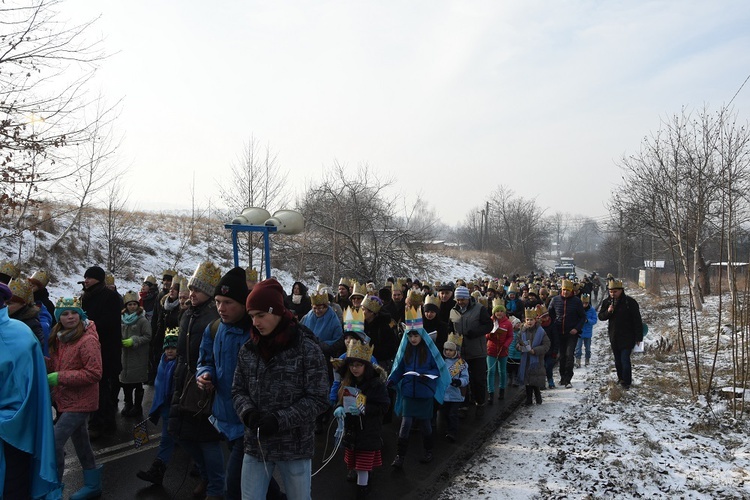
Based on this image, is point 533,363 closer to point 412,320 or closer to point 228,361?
point 412,320

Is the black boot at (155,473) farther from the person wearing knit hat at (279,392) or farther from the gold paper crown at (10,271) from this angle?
the gold paper crown at (10,271)

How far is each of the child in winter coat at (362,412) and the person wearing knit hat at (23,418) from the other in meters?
2.58

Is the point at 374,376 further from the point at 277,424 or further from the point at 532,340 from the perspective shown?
the point at 532,340

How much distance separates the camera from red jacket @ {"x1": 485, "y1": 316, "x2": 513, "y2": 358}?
A: 8828 mm

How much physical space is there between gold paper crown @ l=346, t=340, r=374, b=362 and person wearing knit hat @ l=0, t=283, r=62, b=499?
275 cm

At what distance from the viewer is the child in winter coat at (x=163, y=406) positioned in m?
4.94

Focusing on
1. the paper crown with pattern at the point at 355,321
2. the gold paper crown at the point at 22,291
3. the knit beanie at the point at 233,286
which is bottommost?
the paper crown with pattern at the point at 355,321

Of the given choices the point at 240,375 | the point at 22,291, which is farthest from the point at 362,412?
the point at 22,291

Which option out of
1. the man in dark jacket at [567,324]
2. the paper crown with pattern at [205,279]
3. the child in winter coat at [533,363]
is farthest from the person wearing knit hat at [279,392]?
the man in dark jacket at [567,324]

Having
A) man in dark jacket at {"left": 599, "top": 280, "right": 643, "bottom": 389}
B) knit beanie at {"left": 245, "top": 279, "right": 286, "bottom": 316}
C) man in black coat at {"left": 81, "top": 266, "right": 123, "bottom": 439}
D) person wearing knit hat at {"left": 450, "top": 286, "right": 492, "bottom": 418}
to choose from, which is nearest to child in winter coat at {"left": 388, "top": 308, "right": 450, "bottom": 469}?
person wearing knit hat at {"left": 450, "top": 286, "right": 492, "bottom": 418}

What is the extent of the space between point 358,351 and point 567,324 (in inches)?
254

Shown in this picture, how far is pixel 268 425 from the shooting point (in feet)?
9.85

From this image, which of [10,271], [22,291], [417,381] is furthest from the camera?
[10,271]

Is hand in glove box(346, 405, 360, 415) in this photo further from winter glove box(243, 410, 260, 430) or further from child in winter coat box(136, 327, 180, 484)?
winter glove box(243, 410, 260, 430)
